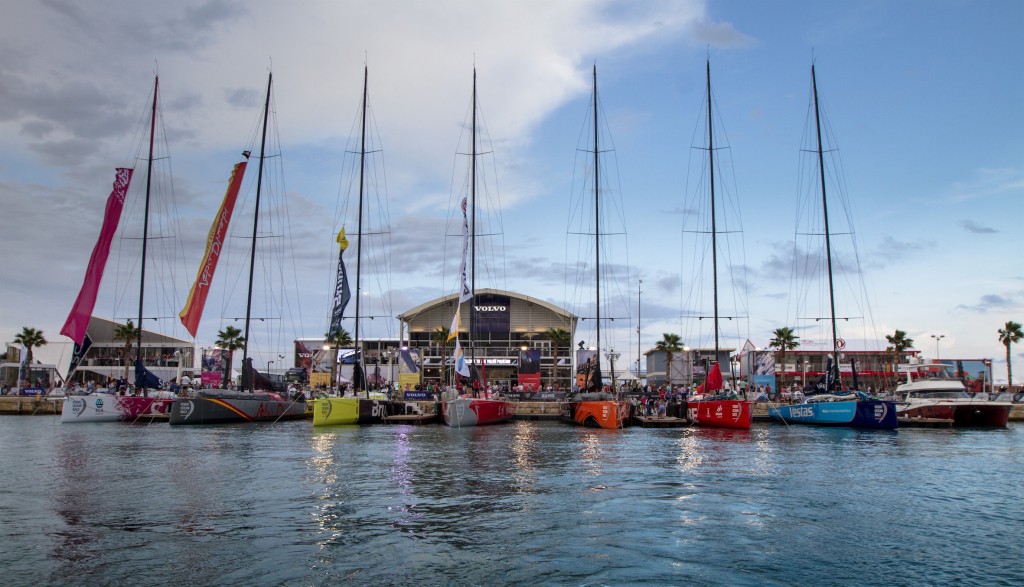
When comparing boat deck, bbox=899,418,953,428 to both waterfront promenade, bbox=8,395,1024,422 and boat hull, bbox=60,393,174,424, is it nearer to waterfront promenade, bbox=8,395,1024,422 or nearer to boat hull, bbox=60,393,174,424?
waterfront promenade, bbox=8,395,1024,422

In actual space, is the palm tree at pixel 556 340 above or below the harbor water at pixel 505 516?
above

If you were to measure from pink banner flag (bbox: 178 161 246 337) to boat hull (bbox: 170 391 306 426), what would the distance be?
430 cm

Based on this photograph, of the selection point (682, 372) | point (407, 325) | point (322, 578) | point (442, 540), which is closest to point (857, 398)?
point (442, 540)

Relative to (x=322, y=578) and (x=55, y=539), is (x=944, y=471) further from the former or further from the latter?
(x=55, y=539)

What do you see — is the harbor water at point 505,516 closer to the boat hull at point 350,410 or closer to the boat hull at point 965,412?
the boat hull at point 350,410

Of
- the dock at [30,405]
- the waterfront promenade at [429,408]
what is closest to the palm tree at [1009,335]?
the waterfront promenade at [429,408]

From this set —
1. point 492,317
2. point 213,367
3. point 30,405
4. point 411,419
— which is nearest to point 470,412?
point 411,419

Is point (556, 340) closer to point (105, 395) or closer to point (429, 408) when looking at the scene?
point (429, 408)

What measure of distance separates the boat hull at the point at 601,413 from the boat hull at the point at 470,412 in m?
5.03

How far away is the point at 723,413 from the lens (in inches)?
1586

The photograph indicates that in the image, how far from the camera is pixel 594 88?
5200cm

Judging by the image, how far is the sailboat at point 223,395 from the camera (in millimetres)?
40906

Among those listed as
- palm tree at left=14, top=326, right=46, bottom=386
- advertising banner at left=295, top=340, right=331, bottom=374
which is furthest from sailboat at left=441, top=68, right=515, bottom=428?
palm tree at left=14, top=326, right=46, bottom=386

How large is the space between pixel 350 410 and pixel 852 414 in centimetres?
3016
